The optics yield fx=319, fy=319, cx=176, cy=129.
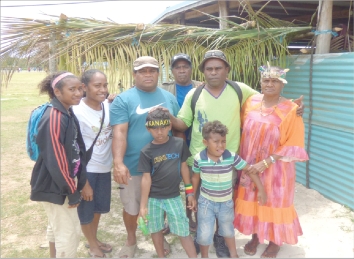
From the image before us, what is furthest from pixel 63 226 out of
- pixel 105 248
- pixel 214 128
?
pixel 214 128

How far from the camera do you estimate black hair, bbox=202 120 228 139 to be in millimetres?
2508

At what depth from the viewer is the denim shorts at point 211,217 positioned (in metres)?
2.73

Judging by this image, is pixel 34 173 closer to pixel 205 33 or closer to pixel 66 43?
pixel 66 43

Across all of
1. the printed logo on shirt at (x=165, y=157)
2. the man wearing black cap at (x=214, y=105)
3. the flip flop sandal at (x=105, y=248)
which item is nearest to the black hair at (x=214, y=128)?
the man wearing black cap at (x=214, y=105)

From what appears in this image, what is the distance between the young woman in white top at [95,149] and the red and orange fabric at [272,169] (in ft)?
4.02

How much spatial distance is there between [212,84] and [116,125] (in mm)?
886

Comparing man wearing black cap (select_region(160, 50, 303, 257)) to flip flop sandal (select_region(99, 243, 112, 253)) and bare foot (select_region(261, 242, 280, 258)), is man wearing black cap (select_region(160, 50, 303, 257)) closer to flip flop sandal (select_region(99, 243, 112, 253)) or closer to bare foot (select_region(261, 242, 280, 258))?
bare foot (select_region(261, 242, 280, 258))

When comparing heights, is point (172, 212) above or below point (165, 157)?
below

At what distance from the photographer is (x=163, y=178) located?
2641 mm

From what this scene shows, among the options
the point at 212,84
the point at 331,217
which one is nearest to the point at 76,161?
the point at 212,84

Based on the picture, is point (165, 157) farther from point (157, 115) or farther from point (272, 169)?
point (272, 169)

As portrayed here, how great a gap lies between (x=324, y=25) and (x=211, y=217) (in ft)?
10.1

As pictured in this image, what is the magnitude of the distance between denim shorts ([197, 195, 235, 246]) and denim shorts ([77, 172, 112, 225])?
0.91 meters

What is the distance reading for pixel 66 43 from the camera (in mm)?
3922
